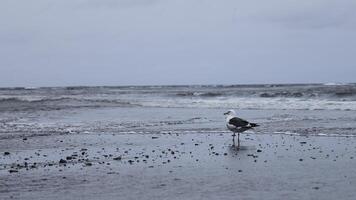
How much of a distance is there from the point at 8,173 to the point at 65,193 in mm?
2422

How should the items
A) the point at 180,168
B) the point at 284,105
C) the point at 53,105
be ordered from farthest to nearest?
the point at 53,105
the point at 284,105
the point at 180,168

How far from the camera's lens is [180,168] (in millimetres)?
11523

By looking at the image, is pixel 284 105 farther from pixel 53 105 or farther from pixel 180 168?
pixel 180 168

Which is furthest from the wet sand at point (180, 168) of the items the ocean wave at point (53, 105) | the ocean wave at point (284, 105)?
the ocean wave at point (53, 105)

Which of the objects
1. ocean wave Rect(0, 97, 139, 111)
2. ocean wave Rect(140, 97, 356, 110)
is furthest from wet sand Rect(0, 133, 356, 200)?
ocean wave Rect(0, 97, 139, 111)

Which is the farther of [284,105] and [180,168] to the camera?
[284,105]

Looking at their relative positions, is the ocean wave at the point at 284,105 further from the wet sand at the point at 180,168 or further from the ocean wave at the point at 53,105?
the wet sand at the point at 180,168

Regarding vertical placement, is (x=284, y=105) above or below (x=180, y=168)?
below

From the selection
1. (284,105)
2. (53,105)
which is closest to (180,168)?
(284,105)

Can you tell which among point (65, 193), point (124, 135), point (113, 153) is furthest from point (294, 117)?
point (65, 193)

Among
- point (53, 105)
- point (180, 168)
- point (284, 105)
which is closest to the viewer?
point (180, 168)

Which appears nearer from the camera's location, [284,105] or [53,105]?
[284,105]

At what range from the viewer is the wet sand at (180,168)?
916 centimetres

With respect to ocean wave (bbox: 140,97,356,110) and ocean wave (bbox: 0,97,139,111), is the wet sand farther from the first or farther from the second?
ocean wave (bbox: 0,97,139,111)
